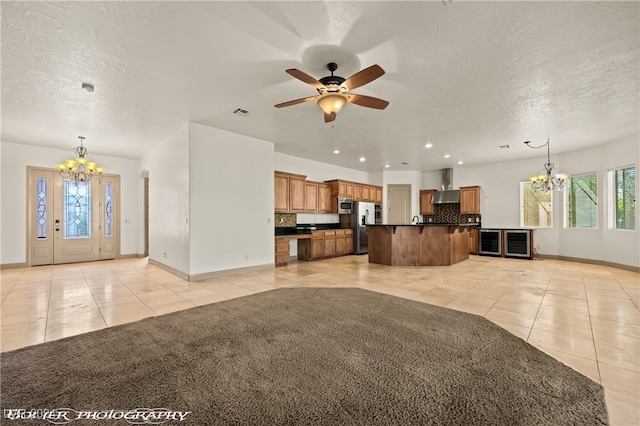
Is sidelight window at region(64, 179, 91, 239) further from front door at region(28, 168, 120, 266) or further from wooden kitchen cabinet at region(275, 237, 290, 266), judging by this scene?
wooden kitchen cabinet at region(275, 237, 290, 266)

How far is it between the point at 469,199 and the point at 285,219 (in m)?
6.39

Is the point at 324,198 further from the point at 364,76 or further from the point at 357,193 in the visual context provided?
the point at 364,76

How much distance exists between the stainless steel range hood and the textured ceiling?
3933 mm

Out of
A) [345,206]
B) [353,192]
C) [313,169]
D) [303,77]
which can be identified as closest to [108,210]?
[313,169]

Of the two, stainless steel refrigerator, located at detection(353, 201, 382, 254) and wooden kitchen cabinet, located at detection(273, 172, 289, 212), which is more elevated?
wooden kitchen cabinet, located at detection(273, 172, 289, 212)

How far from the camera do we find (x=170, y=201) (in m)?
5.86

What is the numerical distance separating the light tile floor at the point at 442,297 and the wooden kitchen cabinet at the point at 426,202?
137 inches

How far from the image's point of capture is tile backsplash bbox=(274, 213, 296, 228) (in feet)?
23.9

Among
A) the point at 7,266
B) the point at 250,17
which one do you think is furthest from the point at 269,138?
the point at 7,266

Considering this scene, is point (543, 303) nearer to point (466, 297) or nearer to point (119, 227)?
point (466, 297)

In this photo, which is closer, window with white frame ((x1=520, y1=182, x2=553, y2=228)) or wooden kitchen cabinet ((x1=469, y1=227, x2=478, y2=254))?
window with white frame ((x1=520, y1=182, x2=553, y2=228))

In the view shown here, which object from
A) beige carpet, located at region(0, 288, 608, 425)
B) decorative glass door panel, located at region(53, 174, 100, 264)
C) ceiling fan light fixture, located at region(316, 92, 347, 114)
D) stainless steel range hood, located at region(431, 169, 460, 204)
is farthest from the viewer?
stainless steel range hood, located at region(431, 169, 460, 204)

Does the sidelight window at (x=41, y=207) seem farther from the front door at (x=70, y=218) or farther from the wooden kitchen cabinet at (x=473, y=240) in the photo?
the wooden kitchen cabinet at (x=473, y=240)

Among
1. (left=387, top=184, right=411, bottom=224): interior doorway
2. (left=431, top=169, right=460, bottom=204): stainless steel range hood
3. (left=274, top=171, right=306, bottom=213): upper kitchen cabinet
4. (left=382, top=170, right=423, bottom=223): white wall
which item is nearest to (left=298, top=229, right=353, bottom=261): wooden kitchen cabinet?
(left=274, top=171, right=306, bottom=213): upper kitchen cabinet
